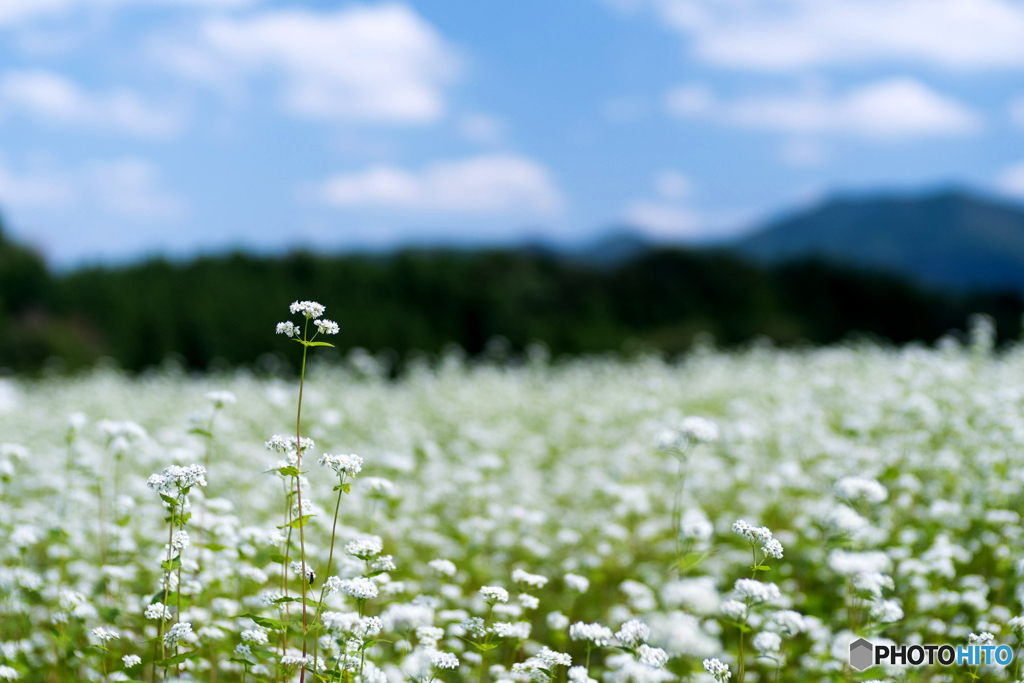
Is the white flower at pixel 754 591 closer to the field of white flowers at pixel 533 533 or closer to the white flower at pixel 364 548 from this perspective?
the field of white flowers at pixel 533 533

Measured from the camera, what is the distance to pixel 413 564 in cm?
716

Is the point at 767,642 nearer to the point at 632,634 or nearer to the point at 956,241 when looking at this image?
the point at 632,634

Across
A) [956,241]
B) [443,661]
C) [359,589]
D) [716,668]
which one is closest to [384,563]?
[359,589]

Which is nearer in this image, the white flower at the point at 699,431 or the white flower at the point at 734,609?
the white flower at the point at 734,609

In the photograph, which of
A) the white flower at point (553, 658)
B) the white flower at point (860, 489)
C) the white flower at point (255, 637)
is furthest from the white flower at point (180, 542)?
the white flower at point (860, 489)

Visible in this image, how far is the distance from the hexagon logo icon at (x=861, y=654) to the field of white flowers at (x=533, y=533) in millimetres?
90

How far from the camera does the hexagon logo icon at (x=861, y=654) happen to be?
4074mm

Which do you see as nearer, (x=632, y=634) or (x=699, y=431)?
(x=632, y=634)

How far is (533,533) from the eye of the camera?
24.4 ft

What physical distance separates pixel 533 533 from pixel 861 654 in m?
3.71

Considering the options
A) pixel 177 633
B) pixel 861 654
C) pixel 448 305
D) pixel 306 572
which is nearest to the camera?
pixel 177 633

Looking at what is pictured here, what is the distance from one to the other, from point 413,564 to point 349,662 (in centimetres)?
388

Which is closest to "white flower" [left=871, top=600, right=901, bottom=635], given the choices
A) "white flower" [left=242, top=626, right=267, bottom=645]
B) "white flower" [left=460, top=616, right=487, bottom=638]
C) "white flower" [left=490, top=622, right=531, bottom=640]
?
"white flower" [left=490, top=622, right=531, bottom=640]

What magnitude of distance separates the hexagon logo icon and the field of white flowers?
3.5 inches
